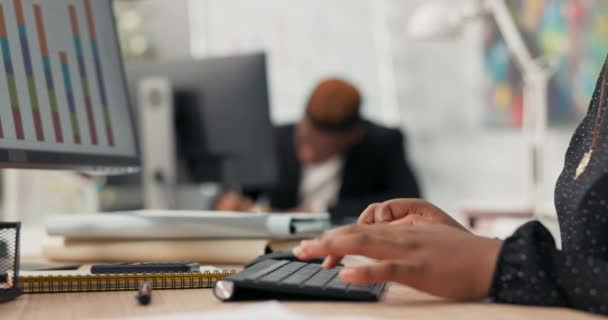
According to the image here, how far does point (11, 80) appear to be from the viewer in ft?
3.49

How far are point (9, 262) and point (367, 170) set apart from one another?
2432 millimetres

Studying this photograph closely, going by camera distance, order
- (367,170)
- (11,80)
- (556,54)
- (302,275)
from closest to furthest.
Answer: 1. (302,275)
2. (11,80)
3. (367,170)
4. (556,54)

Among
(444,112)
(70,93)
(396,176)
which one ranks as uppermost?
(70,93)

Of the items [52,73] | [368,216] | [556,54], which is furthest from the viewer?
[556,54]

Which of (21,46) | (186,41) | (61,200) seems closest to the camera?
(21,46)

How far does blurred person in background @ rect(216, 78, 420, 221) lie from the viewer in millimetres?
3061

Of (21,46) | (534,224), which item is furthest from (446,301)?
(21,46)

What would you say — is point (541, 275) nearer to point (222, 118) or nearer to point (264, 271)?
point (264, 271)

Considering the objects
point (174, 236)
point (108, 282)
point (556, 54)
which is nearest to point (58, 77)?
point (174, 236)

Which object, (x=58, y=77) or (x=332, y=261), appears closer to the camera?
(x=332, y=261)

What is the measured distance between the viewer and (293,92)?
4477 mm

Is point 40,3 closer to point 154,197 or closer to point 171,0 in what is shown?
point 154,197

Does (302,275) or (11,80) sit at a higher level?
(11,80)

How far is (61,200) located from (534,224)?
340cm
